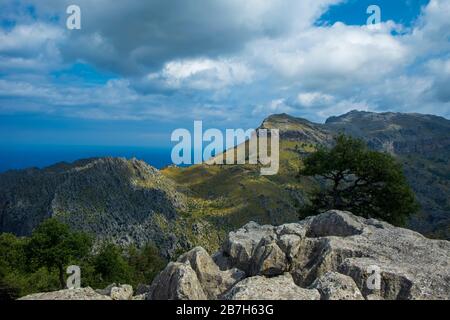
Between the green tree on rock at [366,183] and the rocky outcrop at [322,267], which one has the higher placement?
the green tree on rock at [366,183]

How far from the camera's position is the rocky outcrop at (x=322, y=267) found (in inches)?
734

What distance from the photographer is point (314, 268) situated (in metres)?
24.5

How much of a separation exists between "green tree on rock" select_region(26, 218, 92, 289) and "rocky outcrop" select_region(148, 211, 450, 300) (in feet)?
114

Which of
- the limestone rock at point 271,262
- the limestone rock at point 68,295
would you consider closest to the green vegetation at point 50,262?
the limestone rock at point 271,262

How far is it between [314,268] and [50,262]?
4841cm

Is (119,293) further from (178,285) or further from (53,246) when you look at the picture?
(53,246)

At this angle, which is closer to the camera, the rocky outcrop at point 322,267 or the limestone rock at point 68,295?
the limestone rock at point 68,295

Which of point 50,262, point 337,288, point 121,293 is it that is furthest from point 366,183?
point 50,262

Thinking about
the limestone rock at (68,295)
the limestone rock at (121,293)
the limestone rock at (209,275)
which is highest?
the limestone rock at (68,295)

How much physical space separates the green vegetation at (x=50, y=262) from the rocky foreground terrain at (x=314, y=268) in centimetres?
3000

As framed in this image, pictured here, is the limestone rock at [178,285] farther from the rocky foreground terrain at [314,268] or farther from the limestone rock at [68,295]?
the limestone rock at [68,295]

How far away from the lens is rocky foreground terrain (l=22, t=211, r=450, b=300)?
1848cm
